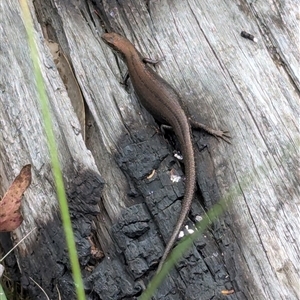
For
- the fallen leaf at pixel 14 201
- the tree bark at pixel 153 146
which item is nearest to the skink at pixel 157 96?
the tree bark at pixel 153 146

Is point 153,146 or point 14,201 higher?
point 153,146

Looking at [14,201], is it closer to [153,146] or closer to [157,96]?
[153,146]

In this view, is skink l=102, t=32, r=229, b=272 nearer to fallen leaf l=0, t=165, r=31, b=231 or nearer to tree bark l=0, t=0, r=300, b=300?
tree bark l=0, t=0, r=300, b=300

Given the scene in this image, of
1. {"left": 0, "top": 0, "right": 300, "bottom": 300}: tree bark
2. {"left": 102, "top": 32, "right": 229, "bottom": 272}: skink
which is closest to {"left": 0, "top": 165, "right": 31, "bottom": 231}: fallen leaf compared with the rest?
{"left": 0, "top": 0, "right": 300, "bottom": 300}: tree bark

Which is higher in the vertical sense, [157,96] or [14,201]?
[157,96]

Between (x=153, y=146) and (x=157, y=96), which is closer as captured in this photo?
(x=153, y=146)

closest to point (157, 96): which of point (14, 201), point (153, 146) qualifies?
point (153, 146)
